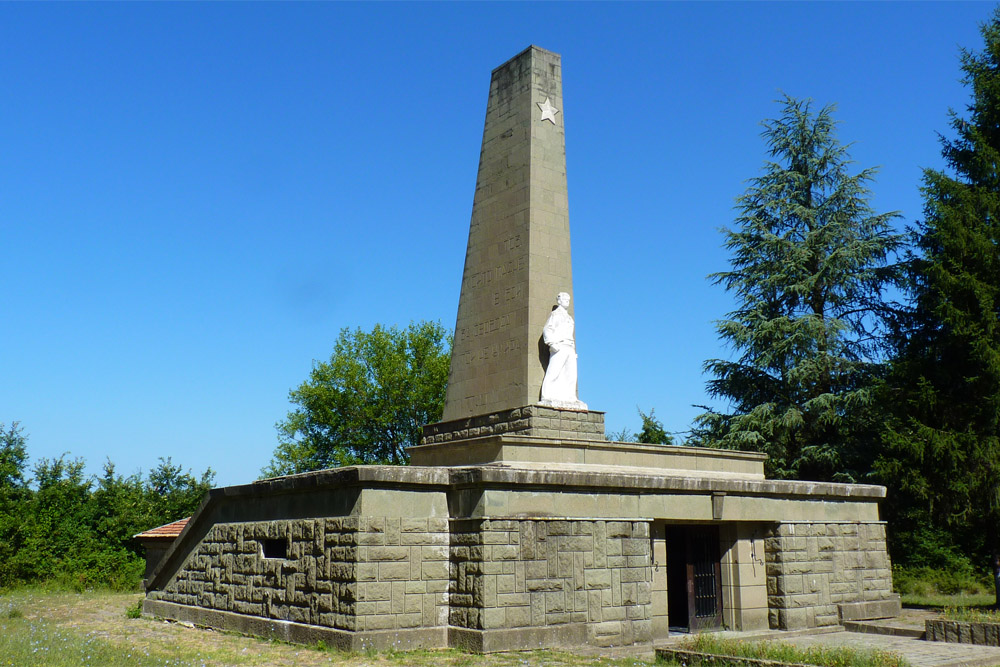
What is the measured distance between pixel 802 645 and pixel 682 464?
3921 mm

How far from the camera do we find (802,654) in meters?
10.1

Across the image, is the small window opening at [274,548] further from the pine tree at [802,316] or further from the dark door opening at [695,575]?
the pine tree at [802,316]

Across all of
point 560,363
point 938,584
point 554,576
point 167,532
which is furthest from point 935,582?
point 167,532

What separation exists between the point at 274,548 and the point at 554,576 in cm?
443

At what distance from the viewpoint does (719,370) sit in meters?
26.5

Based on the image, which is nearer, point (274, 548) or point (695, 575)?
point (274, 548)

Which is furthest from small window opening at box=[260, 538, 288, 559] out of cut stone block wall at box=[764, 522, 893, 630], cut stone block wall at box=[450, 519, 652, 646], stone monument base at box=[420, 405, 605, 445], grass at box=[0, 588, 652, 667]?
cut stone block wall at box=[764, 522, 893, 630]

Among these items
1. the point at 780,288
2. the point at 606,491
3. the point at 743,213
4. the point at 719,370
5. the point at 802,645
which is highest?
the point at 743,213

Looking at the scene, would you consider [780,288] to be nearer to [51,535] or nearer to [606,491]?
[606,491]

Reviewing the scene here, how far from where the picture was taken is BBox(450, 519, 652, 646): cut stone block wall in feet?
35.7

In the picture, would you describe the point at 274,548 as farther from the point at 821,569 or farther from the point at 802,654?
the point at 821,569

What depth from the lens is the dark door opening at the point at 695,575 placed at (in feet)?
43.7

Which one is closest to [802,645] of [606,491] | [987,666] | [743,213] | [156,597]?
[987,666]

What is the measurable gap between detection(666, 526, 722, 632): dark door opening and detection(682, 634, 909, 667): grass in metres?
2.21
